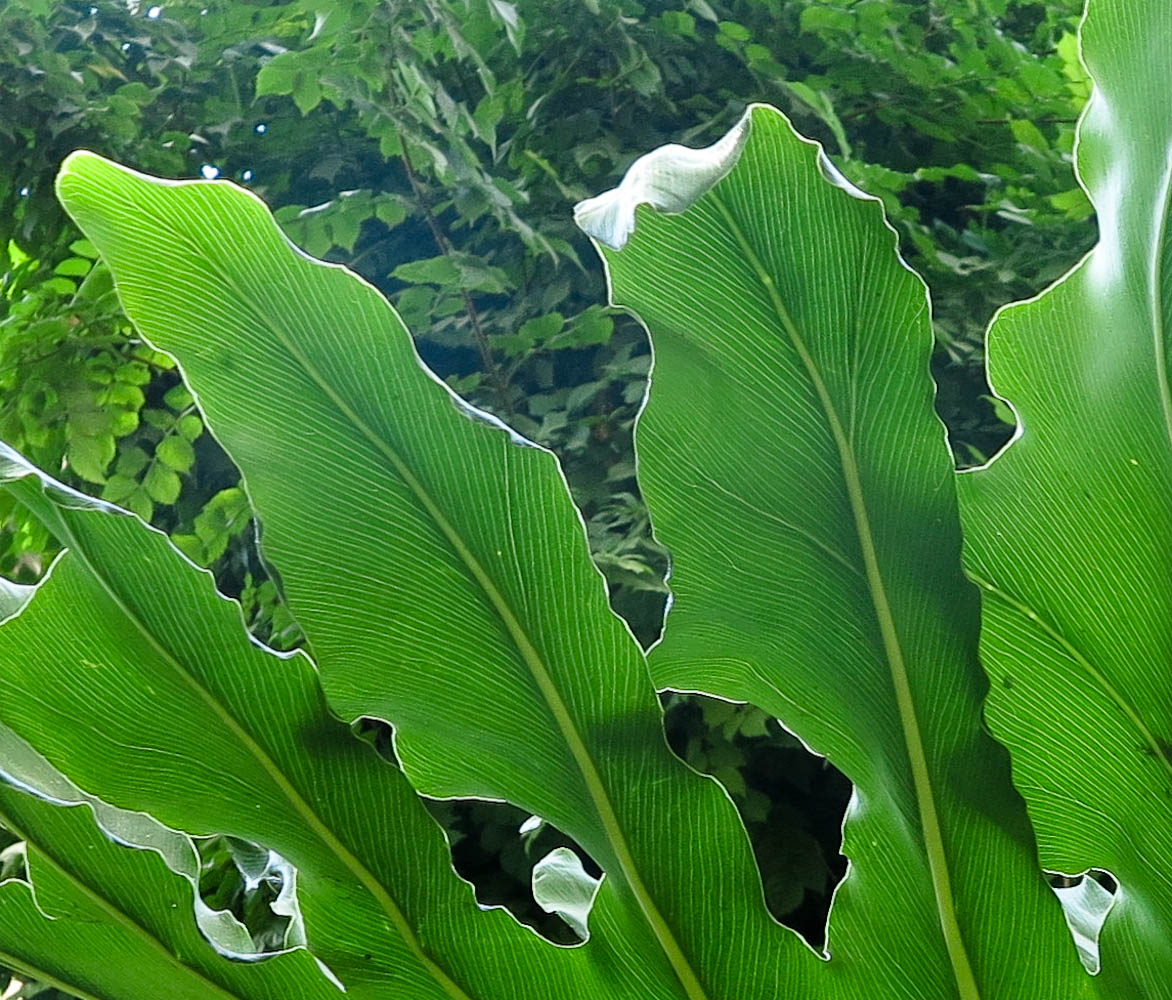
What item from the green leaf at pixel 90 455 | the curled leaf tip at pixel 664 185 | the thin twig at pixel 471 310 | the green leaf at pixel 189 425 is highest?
the curled leaf tip at pixel 664 185

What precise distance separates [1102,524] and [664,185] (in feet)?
0.56

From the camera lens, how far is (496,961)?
40 centimetres

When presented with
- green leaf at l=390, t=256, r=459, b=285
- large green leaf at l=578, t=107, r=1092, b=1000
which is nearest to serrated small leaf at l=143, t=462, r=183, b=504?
green leaf at l=390, t=256, r=459, b=285

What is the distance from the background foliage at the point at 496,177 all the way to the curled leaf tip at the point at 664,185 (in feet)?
2.67

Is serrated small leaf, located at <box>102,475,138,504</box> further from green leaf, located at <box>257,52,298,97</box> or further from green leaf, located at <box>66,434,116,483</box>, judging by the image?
green leaf, located at <box>257,52,298,97</box>

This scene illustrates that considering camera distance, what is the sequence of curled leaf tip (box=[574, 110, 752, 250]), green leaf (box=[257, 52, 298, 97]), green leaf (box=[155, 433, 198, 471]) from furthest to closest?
green leaf (box=[155, 433, 198, 471])
green leaf (box=[257, 52, 298, 97])
curled leaf tip (box=[574, 110, 752, 250])

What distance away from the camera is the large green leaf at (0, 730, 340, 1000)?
38 cm

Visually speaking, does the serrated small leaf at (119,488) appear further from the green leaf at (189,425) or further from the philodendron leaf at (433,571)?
the philodendron leaf at (433,571)

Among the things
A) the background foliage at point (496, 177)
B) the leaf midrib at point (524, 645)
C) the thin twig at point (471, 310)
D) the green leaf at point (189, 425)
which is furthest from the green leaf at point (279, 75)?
the leaf midrib at point (524, 645)

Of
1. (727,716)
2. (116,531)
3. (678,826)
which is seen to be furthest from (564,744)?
(727,716)

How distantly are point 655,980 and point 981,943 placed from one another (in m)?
0.11

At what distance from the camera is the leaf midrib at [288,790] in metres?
0.35

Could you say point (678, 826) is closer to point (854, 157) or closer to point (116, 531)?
point (116, 531)

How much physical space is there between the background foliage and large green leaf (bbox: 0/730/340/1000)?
72 cm
